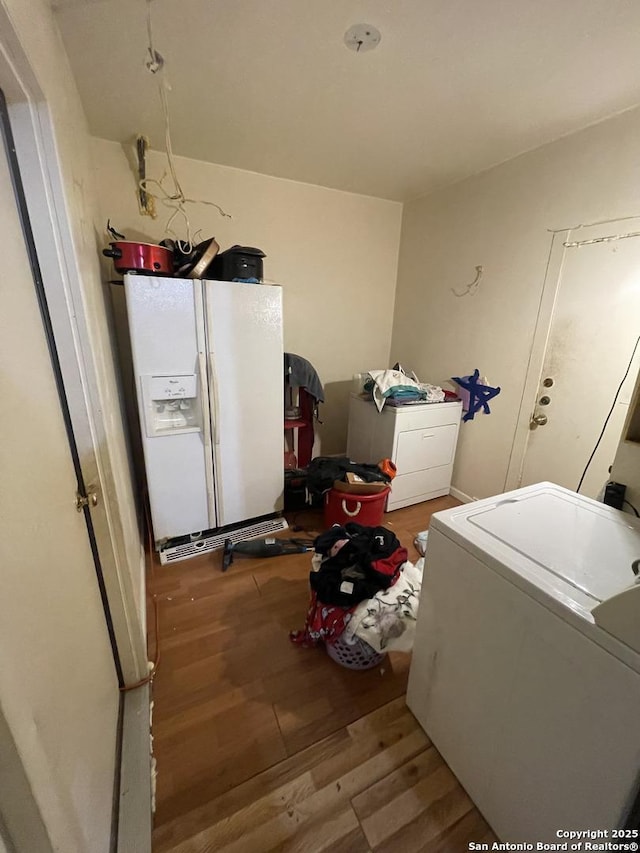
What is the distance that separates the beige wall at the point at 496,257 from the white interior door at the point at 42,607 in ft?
8.51

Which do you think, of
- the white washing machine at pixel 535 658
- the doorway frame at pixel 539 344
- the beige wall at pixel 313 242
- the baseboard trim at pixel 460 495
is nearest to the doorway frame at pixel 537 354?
the doorway frame at pixel 539 344

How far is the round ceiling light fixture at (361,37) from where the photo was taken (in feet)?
4.24

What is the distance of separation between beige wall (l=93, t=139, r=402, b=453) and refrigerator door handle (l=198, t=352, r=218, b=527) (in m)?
1.20

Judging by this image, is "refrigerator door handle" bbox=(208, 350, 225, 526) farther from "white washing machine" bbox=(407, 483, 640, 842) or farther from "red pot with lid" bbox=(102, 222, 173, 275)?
"white washing machine" bbox=(407, 483, 640, 842)

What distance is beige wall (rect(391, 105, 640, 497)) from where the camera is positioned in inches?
73.4

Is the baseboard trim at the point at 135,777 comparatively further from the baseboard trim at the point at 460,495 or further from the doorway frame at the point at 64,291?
the baseboard trim at the point at 460,495

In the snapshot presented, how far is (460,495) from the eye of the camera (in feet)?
9.40

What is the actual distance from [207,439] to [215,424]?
0.11 meters

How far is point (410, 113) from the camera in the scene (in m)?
1.80

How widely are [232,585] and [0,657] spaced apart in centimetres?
156

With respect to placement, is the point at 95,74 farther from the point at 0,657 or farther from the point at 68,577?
the point at 0,657

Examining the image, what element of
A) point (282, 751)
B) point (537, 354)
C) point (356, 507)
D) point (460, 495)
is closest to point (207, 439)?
point (356, 507)

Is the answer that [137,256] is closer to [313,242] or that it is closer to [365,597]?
[313,242]

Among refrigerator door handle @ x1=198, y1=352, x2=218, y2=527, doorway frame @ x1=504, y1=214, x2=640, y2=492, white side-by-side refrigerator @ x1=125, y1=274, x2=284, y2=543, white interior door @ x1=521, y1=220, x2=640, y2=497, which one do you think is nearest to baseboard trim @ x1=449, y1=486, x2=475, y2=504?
doorway frame @ x1=504, y1=214, x2=640, y2=492
